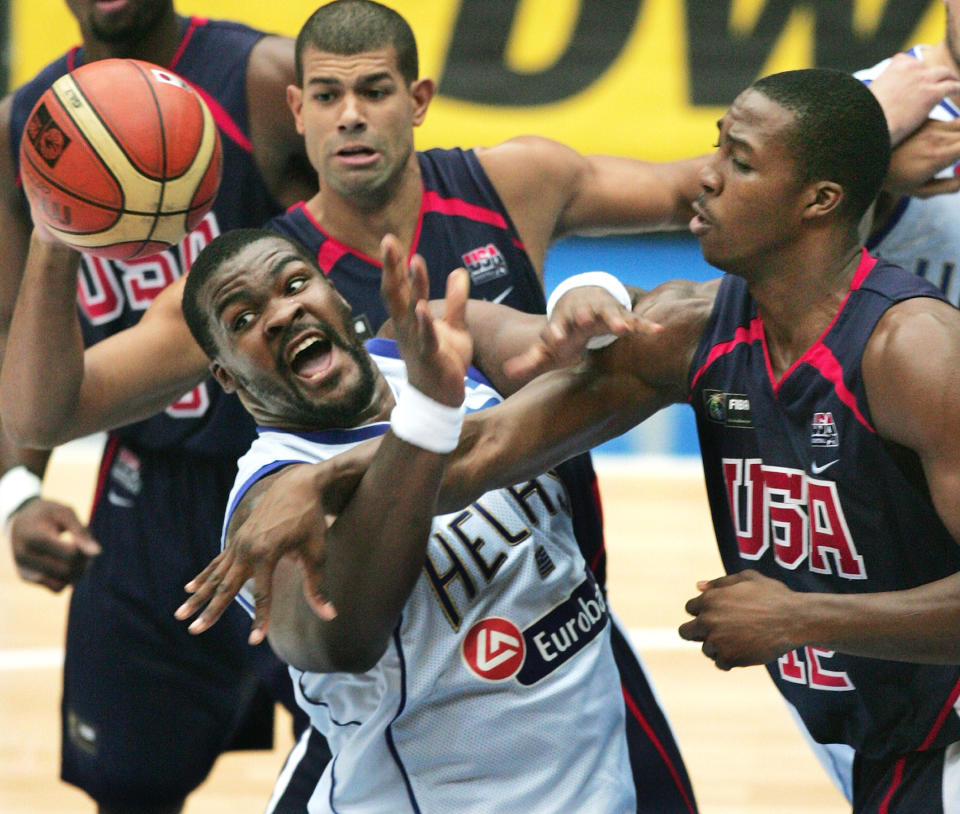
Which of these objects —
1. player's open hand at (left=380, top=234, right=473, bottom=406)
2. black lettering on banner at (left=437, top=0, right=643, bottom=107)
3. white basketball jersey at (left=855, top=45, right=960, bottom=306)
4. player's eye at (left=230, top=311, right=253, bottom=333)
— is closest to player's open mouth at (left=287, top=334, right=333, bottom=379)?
player's eye at (left=230, top=311, right=253, bottom=333)

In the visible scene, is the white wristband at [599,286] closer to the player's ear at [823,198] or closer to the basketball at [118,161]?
the player's ear at [823,198]

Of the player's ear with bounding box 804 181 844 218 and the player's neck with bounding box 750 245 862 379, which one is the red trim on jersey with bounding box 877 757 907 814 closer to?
the player's neck with bounding box 750 245 862 379

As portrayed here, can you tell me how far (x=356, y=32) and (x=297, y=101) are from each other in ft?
0.75

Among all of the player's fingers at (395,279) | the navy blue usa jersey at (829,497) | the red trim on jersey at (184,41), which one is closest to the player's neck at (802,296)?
the navy blue usa jersey at (829,497)

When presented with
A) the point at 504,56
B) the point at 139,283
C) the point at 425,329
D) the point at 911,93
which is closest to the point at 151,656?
the point at 139,283

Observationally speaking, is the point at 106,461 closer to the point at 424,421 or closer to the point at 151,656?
the point at 151,656

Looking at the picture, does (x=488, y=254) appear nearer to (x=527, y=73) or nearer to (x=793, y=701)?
(x=793, y=701)

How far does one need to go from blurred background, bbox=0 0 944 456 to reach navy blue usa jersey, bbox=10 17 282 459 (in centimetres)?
475

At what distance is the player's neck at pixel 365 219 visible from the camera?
11.7ft

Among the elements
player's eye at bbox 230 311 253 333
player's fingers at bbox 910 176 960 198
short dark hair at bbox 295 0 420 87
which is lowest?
player's eye at bbox 230 311 253 333

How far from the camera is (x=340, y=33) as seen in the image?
358 centimetres

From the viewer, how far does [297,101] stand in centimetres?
370

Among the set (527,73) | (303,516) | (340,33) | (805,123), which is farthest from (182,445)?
(527,73)

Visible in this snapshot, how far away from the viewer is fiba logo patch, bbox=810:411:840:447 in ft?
8.32
